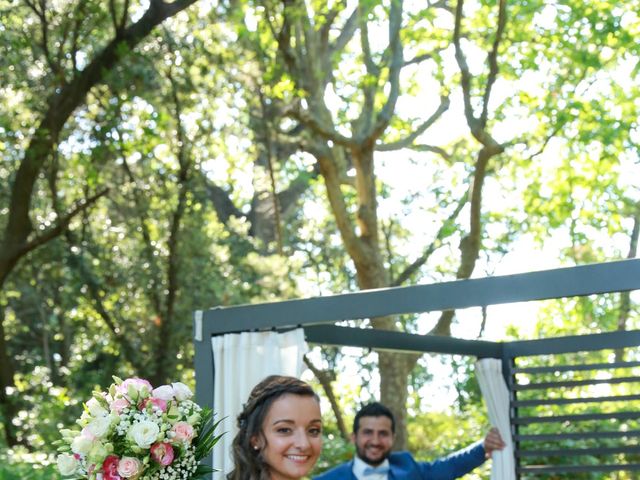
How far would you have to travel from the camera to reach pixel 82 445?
3.80 m

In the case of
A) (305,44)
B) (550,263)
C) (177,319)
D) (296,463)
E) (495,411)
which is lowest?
(296,463)

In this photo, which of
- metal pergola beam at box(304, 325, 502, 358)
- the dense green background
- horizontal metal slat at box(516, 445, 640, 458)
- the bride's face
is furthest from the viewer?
the dense green background

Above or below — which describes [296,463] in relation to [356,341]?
below

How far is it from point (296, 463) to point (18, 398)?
12.1 metres

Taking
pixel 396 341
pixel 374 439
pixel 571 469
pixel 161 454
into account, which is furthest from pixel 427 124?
pixel 161 454

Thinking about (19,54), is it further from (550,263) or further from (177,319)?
Result: (550,263)

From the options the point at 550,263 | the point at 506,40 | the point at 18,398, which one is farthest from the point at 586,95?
the point at 18,398

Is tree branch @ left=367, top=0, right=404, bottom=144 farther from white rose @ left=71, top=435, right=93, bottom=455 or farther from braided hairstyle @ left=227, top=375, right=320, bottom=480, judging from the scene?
braided hairstyle @ left=227, top=375, right=320, bottom=480

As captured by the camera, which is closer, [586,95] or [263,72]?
[263,72]

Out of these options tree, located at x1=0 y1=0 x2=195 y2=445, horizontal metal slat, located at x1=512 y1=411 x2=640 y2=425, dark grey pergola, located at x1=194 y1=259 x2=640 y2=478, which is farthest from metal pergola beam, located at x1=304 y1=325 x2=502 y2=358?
tree, located at x1=0 y1=0 x2=195 y2=445

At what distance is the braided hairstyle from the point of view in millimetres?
3480

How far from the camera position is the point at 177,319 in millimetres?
14586

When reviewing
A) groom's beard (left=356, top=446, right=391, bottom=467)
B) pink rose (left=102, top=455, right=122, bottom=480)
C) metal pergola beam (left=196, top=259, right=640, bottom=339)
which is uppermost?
metal pergola beam (left=196, top=259, right=640, bottom=339)

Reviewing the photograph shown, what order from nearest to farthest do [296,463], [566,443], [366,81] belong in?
[296,463], [566,443], [366,81]
